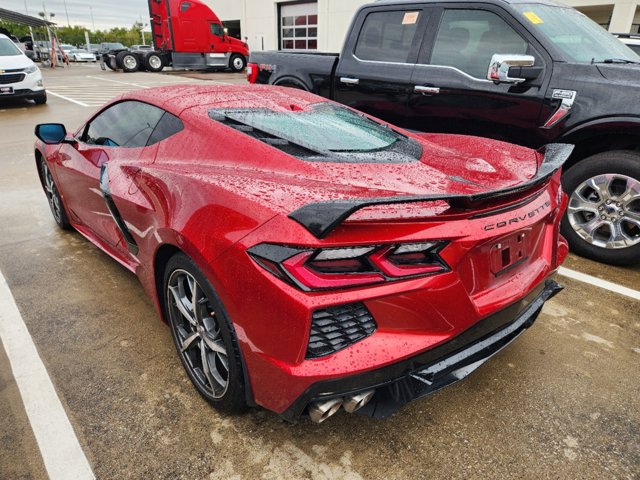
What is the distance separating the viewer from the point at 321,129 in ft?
7.73

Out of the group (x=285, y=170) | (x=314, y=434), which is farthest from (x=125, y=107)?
(x=314, y=434)

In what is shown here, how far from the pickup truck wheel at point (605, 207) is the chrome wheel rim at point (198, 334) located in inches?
119

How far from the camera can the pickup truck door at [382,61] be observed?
4277 mm

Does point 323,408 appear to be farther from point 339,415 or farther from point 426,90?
point 426,90

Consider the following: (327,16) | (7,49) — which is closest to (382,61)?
(7,49)

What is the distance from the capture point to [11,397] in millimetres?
2148

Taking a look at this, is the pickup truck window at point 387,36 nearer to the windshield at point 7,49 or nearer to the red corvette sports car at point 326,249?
the red corvette sports car at point 326,249

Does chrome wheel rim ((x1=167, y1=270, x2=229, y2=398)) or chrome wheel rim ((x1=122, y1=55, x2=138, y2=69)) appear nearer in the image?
chrome wheel rim ((x1=167, y1=270, x2=229, y2=398))

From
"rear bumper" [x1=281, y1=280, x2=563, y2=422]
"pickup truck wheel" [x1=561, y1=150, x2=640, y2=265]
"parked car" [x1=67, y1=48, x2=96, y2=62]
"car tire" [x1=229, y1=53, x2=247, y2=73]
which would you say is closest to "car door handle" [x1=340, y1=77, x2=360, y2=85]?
"pickup truck wheel" [x1=561, y1=150, x2=640, y2=265]

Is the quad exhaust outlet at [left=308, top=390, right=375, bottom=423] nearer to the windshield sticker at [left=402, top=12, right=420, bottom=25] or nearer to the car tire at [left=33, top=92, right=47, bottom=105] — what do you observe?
the windshield sticker at [left=402, top=12, right=420, bottom=25]

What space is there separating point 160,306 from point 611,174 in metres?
3.28

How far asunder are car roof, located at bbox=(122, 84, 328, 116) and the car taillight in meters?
1.28

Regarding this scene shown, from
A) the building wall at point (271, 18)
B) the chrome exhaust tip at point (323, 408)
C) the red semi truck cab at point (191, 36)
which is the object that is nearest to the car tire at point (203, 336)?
the chrome exhaust tip at point (323, 408)

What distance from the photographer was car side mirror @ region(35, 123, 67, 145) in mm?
3385
